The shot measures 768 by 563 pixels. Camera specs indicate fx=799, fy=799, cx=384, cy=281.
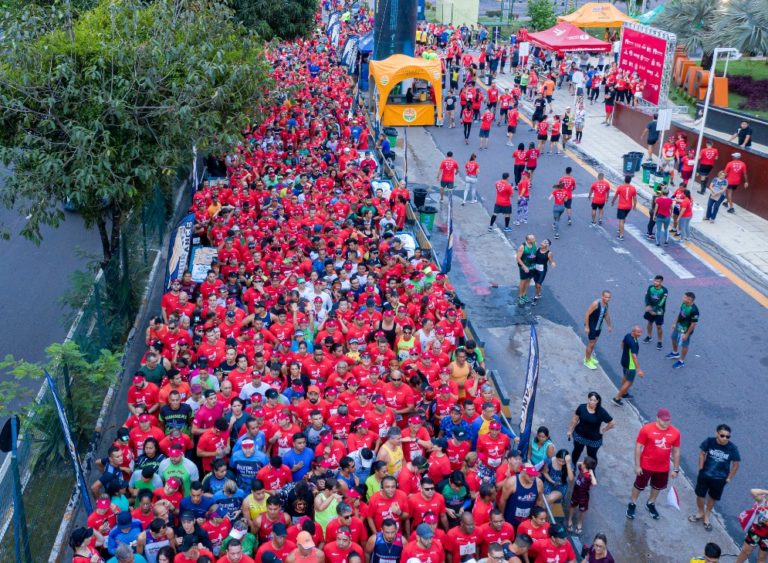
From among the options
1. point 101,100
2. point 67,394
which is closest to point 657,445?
point 67,394

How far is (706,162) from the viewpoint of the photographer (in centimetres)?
2119

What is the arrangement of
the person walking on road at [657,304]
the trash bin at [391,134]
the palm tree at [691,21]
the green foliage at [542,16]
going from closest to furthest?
→ the person walking on road at [657,304], the trash bin at [391,134], the palm tree at [691,21], the green foliage at [542,16]

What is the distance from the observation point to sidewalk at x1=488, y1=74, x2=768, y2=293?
17344mm

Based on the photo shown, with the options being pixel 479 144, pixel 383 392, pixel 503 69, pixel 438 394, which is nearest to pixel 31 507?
pixel 383 392

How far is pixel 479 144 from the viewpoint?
87.8 feet

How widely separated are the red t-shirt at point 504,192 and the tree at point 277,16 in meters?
8.34

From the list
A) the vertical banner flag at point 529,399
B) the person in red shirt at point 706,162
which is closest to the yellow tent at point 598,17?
the person in red shirt at point 706,162

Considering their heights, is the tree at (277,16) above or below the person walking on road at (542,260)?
above

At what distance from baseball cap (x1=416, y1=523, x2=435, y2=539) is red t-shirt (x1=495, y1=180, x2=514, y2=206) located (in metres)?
12.1

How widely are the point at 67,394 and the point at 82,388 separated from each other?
0.62 meters

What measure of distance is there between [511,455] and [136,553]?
151 inches

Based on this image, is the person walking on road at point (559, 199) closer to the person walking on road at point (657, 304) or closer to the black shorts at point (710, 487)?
the person walking on road at point (657, 304)

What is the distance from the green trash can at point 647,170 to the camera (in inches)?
875

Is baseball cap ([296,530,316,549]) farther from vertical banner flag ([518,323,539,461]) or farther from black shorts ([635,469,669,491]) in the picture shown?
black shorts ([635,469,669,491])
